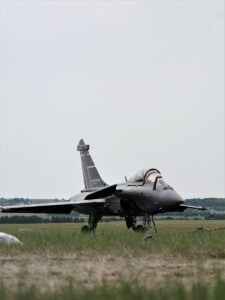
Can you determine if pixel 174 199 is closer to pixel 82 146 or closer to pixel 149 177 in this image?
pixel 149 177

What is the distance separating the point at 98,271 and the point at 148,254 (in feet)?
11.2

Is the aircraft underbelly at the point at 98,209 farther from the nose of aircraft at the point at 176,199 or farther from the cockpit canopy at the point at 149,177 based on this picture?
the nose of aircraft at the point at 176,199

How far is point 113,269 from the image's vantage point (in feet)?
38.5

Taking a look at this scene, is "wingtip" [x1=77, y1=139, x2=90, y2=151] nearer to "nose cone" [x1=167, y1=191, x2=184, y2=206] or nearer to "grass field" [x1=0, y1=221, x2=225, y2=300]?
"nose cone" [x1=167, y1=191, x2=184, y2=206]

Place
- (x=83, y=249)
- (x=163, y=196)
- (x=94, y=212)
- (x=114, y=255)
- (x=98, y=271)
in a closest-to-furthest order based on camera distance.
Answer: (x=98, y=271) → (x=114, y=255) → (x=83, y=249) → (x=163, y=196) → (x=94, y=212)

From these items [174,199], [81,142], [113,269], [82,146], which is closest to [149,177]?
[174,199]

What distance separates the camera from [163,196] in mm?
25031

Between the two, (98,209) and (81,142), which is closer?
(98,209)

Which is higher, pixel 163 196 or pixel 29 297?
pixel 163 196

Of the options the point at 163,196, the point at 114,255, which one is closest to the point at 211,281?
the point at 114,255

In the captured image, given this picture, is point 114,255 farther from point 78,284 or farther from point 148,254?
point 78,284

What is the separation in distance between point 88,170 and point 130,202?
26.9ft

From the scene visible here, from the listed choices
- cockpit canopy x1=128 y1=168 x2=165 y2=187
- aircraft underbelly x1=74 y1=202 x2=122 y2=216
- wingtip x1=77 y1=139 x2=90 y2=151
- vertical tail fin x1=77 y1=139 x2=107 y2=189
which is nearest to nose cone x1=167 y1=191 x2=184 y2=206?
cockpit canopy x1=128 y1=168 x2=165 y2=187

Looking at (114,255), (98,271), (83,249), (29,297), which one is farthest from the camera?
(83,249)
